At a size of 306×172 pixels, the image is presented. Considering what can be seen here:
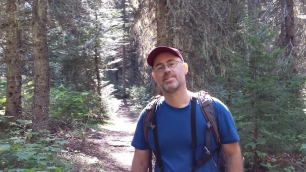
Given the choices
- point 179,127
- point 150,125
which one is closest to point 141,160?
point 150,125

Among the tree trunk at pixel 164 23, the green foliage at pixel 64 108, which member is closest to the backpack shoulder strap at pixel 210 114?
the tree trunk at pixel 164 23

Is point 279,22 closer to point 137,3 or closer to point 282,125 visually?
point 137,3

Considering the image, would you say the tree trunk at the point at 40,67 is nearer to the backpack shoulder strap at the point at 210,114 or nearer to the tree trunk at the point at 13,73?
the tree trunk at the point at 13,73

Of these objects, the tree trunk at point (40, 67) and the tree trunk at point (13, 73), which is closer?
the tree trunk at point (40, 67)

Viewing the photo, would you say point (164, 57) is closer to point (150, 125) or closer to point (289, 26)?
point (150, 125)

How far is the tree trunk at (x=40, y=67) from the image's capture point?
6938mm

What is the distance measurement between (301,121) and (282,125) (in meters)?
0.42

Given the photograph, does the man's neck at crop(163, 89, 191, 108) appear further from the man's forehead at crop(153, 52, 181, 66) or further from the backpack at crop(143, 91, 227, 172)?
the man's forehead at crop(153, 52, 181, 66)

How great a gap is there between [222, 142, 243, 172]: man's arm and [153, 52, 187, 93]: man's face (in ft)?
1.96

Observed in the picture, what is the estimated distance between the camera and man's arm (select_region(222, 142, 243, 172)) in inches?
83.7

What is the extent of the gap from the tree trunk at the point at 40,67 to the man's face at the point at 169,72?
5.44 metres

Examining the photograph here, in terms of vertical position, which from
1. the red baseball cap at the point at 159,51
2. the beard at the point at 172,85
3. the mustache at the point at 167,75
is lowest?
the beard at the point at 172,85

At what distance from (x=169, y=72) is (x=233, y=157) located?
2.68 feet

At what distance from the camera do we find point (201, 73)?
7.63 m
